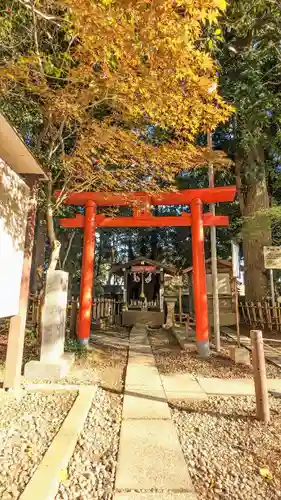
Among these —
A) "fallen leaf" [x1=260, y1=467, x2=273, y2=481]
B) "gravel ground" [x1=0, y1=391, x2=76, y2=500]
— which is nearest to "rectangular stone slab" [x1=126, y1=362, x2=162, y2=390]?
"gravel ground" [x1=0, y1=391, x2=76, y2=500]

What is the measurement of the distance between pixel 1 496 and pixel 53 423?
3.77 feet

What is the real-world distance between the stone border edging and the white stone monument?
4.24 feet

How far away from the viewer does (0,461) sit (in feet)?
7.42

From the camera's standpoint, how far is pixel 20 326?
3.97 m

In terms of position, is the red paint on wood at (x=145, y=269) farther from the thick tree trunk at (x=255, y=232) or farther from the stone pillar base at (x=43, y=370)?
the stone pillar base at (x=43, y=370)

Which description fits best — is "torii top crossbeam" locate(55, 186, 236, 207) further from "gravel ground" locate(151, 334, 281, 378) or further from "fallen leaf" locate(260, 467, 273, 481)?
"fallen leaf" locate(260, 467, 273, 481)

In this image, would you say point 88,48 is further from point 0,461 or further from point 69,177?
point 0,461

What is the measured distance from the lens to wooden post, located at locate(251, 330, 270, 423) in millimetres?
3272

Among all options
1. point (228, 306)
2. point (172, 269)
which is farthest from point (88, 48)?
point (172, 269)

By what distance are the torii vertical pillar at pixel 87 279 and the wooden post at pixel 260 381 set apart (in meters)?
4.36

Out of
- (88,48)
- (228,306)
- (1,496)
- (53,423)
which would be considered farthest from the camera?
(228,306)

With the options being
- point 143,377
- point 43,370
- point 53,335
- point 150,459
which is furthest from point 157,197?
point 150,459

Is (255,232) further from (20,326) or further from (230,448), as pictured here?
(20,326)

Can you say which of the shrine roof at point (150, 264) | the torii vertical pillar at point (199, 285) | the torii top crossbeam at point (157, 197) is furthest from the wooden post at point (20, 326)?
the shrine roof at point (150, 264)
